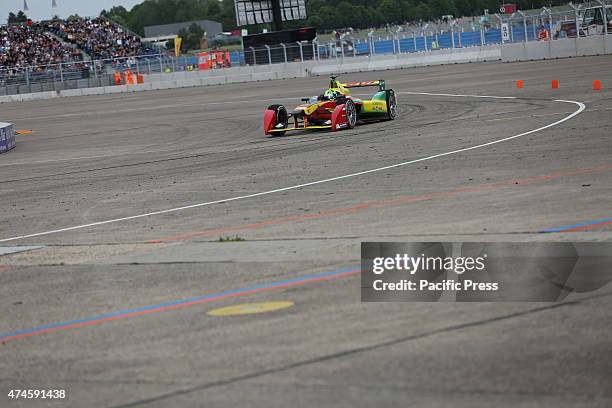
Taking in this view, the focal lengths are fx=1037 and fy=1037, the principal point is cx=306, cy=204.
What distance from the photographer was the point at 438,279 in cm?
791

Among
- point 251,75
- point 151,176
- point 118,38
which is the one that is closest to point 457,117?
point 151,176

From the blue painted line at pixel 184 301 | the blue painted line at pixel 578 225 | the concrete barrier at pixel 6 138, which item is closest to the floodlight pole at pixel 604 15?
the concrete barrier at pixel 6 138

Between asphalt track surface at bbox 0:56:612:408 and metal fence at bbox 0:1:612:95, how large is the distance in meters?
31.4

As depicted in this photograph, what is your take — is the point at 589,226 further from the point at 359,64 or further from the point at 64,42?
the point at 64,42

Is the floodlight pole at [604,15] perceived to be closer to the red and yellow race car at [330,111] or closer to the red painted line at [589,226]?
the red and yellow race car at [330,111]

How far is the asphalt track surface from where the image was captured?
5824mm

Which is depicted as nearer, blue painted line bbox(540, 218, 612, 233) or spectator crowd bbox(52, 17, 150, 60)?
blue painted line bbox(540, 218, 612, 233)

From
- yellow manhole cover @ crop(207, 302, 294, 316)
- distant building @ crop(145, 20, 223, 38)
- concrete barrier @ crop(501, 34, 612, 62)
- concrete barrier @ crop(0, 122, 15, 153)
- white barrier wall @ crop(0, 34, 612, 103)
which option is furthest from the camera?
distant building @ crop(145, 20, 223, 38)

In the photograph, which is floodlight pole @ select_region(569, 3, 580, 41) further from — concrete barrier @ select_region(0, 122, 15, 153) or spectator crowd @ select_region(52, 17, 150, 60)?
spectator crowd @ select_region(52, 17, 150, 60)

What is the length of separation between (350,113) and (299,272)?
615 inches

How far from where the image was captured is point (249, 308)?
24.9 feet

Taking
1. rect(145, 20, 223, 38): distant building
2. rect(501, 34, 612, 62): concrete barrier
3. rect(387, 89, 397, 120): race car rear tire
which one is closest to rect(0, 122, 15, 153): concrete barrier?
rect(387, 89, 397, 120): race car rear tire

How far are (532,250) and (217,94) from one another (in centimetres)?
4332

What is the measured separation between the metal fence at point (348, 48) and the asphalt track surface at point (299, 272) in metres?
31.4
